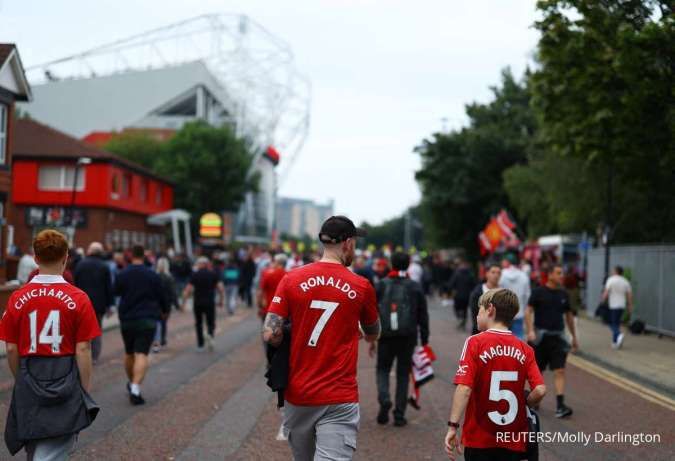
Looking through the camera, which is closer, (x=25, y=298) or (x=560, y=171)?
(x=25, y=298)

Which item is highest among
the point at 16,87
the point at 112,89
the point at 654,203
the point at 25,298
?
the point at 112,89

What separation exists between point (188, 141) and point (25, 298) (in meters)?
59.7

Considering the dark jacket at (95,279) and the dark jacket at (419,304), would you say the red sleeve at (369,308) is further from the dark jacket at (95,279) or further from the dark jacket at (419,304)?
the dark jacket at (95,279)

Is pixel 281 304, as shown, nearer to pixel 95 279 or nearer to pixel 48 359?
pixel 48 359

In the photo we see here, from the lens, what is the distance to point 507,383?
15.4 ft

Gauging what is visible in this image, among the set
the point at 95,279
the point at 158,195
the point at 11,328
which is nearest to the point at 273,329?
the point at 11,328

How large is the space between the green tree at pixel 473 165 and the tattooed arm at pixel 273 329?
154 ft

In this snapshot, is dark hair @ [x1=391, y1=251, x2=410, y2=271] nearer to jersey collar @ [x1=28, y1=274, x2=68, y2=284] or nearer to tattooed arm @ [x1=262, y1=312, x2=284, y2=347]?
tattooed arm @ [x1=262, y1=312, x2=284, y2=347]

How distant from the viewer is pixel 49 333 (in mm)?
4996

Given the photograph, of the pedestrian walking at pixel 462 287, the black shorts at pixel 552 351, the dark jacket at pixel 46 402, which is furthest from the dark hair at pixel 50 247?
the pedestrian walking at pixel 462 287

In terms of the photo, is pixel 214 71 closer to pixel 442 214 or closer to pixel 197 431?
pixel 442 214

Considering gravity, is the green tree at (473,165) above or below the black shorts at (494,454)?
above

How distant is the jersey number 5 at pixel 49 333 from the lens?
5.00 m

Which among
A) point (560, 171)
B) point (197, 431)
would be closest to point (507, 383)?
point (197, 431)
